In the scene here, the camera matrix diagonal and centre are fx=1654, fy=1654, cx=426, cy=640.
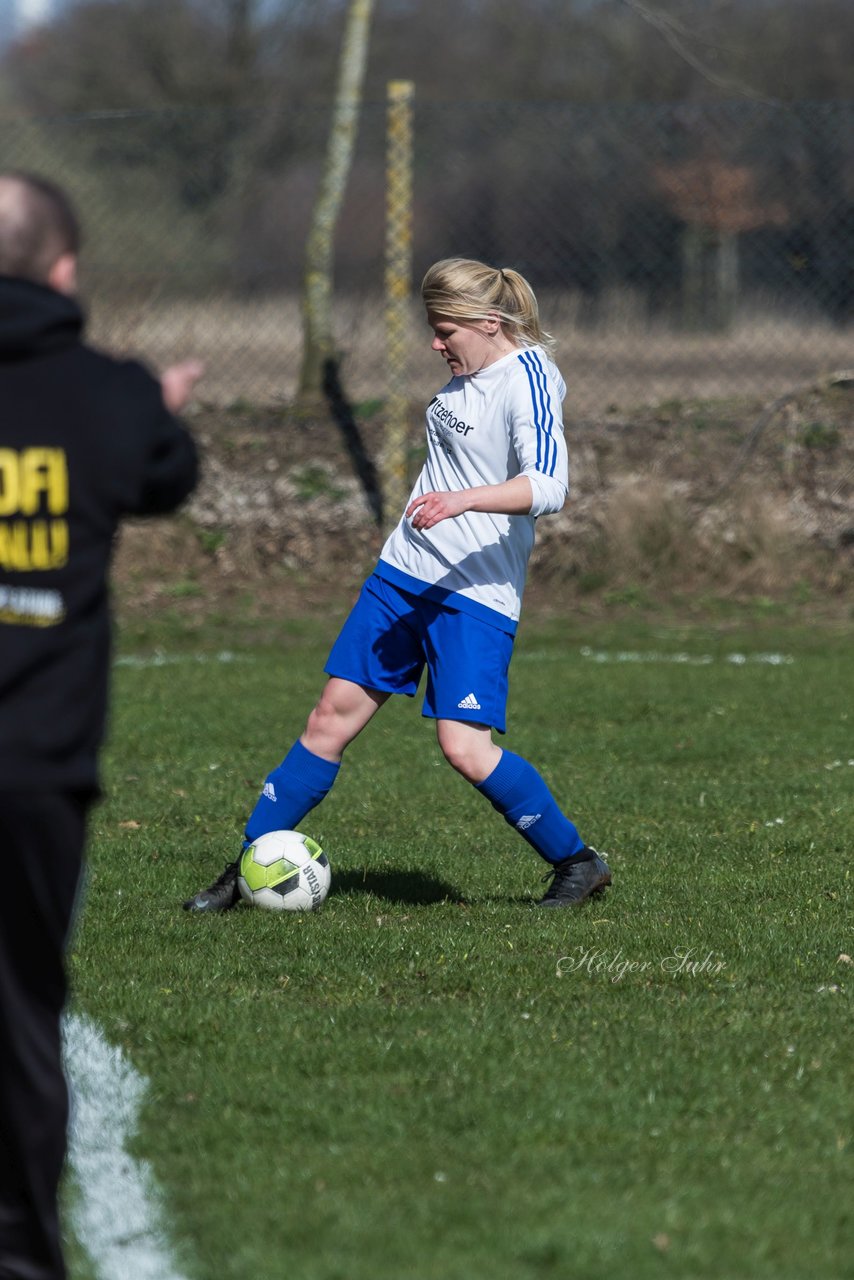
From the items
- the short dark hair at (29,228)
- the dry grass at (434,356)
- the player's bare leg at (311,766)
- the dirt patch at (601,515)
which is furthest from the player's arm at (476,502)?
the dry grass at (434,356)

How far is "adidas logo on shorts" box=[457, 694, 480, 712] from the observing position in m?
4.86

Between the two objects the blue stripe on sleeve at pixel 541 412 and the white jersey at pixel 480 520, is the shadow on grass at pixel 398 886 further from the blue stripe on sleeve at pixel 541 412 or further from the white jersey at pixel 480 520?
the blue stripe on sleeve at pixel 541 412

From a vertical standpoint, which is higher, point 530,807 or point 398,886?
point 530,807

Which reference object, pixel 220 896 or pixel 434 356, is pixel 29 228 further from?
pixel 434 356

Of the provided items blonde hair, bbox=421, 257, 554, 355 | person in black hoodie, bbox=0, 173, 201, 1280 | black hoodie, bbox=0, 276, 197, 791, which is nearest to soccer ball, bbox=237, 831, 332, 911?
blonde hair, bbox=421, 257, 554, 355

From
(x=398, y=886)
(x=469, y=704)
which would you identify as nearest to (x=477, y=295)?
(x=469, y=704)

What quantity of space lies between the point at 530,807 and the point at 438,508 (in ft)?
3.75

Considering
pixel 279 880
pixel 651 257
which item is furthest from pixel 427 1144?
pixel 651 257

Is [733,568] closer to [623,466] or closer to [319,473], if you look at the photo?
[623,466]

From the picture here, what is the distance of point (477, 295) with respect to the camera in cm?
483

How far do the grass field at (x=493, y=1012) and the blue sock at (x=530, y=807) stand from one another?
216 mm

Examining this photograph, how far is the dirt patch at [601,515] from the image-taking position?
1144 centimetres

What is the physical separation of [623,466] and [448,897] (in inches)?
287

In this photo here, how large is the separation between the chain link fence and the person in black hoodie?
919 cm
